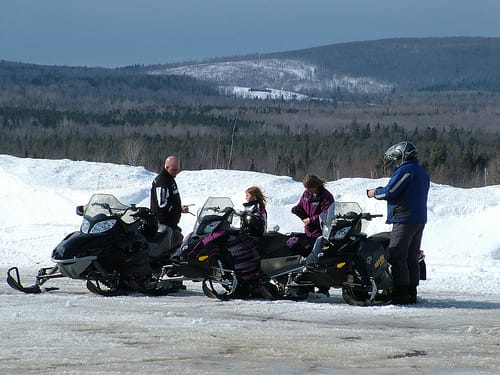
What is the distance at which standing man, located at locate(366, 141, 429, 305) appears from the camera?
1232 centimetres

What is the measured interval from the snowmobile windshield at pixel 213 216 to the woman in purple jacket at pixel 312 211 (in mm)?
877

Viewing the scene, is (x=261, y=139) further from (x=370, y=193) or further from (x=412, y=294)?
(x=370, y=193)

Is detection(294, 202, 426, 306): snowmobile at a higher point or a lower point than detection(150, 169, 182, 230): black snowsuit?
lower

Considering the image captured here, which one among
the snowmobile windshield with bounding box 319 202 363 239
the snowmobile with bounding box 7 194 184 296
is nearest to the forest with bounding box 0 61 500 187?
the snowmobile with bounding box 7 194 184 296

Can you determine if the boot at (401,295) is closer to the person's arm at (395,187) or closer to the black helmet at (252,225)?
the person's arm at (395,187)

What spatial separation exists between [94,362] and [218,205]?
18.0ft

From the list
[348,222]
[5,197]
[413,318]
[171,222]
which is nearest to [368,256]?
[348,222]

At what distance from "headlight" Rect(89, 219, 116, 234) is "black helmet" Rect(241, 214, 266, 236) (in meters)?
1.69

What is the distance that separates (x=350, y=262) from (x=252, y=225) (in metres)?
1.50

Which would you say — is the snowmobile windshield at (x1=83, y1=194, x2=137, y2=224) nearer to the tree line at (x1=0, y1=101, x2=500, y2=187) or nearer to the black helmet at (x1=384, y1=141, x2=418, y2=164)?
the black helmet at (x1=384, y1=141, x2=418, y2=164)

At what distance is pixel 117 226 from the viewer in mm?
13312

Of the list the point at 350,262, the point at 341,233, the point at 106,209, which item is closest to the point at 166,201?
the point at 106,209

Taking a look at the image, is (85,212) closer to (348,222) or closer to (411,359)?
(348,222)

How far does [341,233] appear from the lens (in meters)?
12.4
